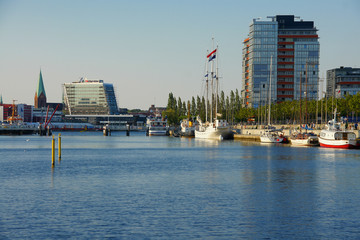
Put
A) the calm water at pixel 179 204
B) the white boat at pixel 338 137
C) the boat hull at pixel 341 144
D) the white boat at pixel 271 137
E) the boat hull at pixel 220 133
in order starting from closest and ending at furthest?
the calm water at pixel 179 204, the boat hull at pixel 341 144, the white boat at pixel 338 137, the white boat at pixel 271 137, the boat hull at pixel 220 133

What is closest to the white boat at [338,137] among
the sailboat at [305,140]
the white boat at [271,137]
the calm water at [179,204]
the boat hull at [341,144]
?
the boat hull at [341,144]

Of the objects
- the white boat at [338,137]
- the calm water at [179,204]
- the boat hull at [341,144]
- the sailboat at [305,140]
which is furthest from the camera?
the sailboat at [305,140]

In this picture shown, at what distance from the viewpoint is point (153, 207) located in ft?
135

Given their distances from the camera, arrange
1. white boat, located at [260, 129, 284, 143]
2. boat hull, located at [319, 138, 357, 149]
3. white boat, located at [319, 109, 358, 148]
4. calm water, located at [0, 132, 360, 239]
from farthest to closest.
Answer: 1. white boat, located at [260, 129, 284, 143]
2. white boat, located at [319, 109, 358, 148]
3. boat hull, located at [319, 138, 357, 149]
4. calm water, located at [0, 132, 360, 239]

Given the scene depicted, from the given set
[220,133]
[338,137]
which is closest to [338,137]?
[338,137]

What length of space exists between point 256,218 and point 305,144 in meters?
102

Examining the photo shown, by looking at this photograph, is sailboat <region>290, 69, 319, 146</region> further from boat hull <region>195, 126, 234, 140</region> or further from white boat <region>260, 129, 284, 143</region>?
boat hull <region>195, 126, 234, 140</region>

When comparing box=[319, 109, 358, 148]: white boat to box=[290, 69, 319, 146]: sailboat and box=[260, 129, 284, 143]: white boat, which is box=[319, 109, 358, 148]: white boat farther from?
box=[260, 129, 284, 143]: white boat

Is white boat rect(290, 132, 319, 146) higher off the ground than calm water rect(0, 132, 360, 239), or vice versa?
white boat rect(290, 132, 319, 146)

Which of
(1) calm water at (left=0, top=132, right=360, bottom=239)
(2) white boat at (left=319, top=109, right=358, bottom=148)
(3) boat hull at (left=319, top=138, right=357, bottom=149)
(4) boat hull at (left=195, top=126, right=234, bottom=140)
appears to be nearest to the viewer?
(1) calm water at (left=0, top=132, right=360, bottom=239)

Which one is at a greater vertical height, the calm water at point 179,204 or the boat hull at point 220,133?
the boat hull at point 220,133

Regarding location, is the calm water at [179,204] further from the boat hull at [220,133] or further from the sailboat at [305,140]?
the boat hull at [220,133]

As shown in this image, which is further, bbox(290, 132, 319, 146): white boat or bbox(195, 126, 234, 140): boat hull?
bbox(195, 126, 234, 140): boat hull

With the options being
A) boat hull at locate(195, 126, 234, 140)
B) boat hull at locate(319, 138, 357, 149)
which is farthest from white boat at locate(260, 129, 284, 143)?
boat hull at locate(319, 138, 357, 149)
